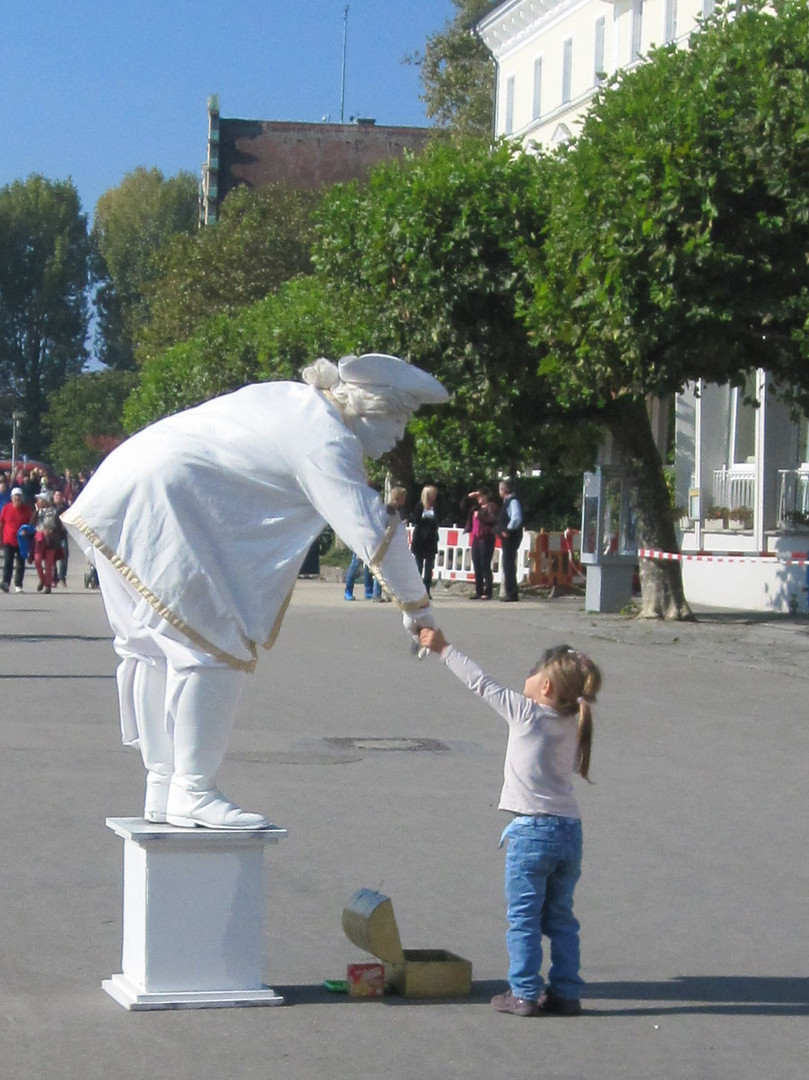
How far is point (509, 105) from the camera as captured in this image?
48.6 metres

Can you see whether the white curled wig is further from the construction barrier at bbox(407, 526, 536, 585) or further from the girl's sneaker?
the construction barrier at bbox(407, 526, 536, 585)

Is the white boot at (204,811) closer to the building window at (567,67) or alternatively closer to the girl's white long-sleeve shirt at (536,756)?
the girl's white long-sleeve shirt at (536,756)

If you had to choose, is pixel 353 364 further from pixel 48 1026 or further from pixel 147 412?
pixel 147 412

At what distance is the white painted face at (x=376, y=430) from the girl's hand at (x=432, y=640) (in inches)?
25.6

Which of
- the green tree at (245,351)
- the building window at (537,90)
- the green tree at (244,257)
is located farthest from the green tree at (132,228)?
the building window at (537,90)

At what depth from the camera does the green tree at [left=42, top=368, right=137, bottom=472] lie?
87562 mm

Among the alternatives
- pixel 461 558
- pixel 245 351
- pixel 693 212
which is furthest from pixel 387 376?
pixel 245 351

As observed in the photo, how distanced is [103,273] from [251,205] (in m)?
45.5

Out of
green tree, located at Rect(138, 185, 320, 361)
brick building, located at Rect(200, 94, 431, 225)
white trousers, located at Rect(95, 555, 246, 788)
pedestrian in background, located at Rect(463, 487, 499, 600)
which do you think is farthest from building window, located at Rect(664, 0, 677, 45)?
brick building, located at Rect(200, 94, 431, 225)

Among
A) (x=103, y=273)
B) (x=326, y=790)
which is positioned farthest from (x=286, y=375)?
(x=103, y=273)

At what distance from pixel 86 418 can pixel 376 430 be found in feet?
280

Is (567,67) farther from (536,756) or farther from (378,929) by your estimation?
(378,929)

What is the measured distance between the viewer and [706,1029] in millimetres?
5344

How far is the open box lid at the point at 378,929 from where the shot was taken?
554 cm
